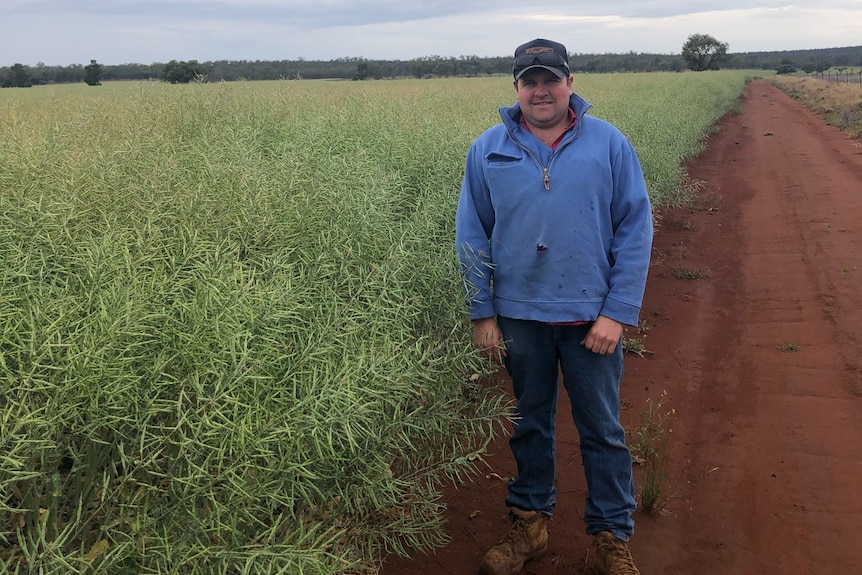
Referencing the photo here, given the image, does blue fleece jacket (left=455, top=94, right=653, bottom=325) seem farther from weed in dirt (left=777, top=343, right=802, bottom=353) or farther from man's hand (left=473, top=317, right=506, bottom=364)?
weed in dirt (left=777, top=343, right=802, bottom=353)

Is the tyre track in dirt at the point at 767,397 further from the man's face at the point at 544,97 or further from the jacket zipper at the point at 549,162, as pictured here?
the man's face at the point at 544,97

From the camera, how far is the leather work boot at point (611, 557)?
9.88 ft

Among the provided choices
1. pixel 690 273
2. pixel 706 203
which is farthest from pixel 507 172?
pixel 706 203

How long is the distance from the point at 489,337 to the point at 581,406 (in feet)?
1.74

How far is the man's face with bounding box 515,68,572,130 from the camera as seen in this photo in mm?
2844

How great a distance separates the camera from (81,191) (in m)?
3.27

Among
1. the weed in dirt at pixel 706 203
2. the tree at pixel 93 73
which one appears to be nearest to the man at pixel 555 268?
the weed in dirt at pixel 706 203

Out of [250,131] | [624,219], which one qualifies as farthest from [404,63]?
[624,219]

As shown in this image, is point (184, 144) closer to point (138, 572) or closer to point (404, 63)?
point (138, 572)

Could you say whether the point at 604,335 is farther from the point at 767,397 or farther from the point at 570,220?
the point at 767,397

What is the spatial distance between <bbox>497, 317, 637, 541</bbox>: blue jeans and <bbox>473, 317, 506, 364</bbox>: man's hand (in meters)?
0.04

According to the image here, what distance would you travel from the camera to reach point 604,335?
2854 mm

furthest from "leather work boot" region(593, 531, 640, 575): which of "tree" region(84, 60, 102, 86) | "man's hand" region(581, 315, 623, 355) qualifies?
"tree" region(84, 60, 102, 86)

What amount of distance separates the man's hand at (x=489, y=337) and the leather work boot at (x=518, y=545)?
0.83 meters
